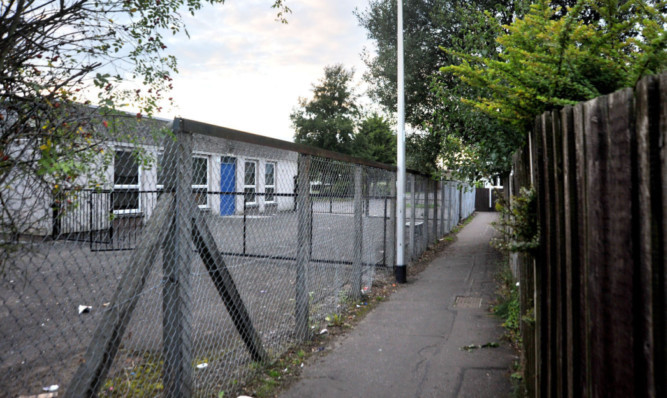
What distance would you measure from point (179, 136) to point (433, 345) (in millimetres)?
3597

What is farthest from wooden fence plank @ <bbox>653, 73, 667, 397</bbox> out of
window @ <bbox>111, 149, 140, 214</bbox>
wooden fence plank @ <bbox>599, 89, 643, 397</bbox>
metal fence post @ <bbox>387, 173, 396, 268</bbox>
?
metal fence post @ <bbox>387, 173, 396, 268</bbox>

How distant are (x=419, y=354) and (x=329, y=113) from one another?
50002 millimetres

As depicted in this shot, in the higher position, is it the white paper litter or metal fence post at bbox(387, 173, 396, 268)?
metal fence post at bbox(387, 173, 396, 268)

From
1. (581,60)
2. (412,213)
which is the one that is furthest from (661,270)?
(412,213)

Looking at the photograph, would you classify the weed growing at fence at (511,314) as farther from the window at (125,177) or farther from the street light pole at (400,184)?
the window at (125,177)

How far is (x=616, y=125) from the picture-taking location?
1.46 meters

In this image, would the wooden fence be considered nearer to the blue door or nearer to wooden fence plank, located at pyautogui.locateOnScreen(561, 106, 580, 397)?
wooden fence plank, located at pyautogui.locateOnScreen(561, 106, 580, 397)

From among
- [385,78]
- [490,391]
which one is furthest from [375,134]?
[490,391]

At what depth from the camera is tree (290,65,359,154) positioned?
166 feet

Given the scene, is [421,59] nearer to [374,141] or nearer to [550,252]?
[550,252]

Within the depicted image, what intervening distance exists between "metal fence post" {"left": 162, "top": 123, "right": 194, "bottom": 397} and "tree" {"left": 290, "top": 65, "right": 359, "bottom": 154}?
157ft

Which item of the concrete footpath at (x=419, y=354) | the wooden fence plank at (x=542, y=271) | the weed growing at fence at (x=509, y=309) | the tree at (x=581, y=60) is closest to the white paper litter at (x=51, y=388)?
the concrete footpath at (x=419, y=354)

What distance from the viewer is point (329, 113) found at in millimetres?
53250

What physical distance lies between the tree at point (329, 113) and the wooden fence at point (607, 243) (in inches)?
1916
